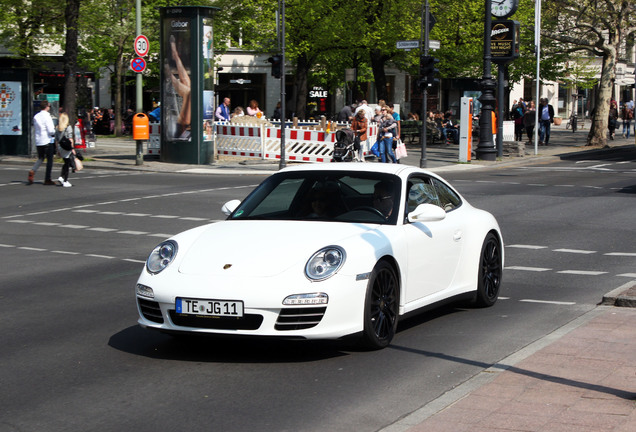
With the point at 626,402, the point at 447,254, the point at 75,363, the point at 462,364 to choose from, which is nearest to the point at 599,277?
the point at 447,254

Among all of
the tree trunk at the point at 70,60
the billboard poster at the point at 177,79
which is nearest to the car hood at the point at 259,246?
the billboard poster at the point at 177,79

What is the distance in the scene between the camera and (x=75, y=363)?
6828 millimetres

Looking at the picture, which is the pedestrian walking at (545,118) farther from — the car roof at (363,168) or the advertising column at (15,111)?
the car roof at (363,168)

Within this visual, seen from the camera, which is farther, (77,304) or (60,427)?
(77,304)

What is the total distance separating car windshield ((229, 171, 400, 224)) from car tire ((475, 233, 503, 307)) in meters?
1.34

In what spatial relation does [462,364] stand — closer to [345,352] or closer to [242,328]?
[345,352]

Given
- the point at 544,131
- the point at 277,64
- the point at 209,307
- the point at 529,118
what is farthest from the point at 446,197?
the point at 544,131

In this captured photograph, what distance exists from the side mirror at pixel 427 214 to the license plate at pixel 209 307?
180cm

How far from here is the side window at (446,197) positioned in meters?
8.62

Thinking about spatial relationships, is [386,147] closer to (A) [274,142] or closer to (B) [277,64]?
(B) [277,64]

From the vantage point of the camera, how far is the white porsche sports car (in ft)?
21.7

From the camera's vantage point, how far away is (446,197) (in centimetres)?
874

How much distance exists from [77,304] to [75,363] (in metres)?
2.35

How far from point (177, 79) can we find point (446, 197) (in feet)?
69.4
